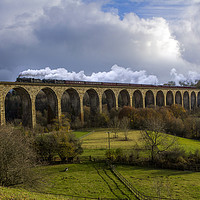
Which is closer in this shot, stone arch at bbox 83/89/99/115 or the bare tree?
the bare tree

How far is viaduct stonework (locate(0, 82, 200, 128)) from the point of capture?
2519cm

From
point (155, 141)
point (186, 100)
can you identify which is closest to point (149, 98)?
point (186, 100)

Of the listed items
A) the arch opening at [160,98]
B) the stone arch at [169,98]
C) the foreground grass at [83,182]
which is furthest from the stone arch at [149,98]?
the foreground grass at [83,182]

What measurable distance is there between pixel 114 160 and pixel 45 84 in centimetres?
1464

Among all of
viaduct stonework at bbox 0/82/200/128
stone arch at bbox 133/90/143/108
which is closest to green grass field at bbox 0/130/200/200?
viaduct stonework at bbox 0/82/200/128

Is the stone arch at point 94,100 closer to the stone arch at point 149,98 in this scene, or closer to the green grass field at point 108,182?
the stone arch at point 149,98

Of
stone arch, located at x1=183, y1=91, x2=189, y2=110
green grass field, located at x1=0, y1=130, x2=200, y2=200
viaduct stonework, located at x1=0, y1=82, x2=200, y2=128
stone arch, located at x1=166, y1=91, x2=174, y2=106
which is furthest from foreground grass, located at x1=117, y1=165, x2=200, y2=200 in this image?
stone arch, located at x1=183, y1=91, x2=189, y2=110

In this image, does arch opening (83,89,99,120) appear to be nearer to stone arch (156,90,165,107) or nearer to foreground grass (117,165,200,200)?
foreground grass (117,165,200,200)

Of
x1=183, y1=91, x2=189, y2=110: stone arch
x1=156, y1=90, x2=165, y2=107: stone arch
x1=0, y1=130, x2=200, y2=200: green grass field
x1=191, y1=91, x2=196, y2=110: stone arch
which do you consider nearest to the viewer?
x1=0, y1=130, x2=200, y2=200: green grass field

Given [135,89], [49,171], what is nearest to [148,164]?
[49,171]

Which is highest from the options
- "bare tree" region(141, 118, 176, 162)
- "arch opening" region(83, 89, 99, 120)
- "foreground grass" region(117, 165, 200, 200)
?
"arch opening" region(83, 89, 99, 120)

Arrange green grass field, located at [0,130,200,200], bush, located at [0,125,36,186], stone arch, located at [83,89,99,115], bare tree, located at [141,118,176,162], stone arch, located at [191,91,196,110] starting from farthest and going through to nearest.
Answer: stone arch, located at [191,91,196,110] → stone arch, located at [83,89,99,115] → bare tree, located at [141,118,176,162] → green grass field, located at [0,130,200,200] → bush, located at [0,125,36,186]

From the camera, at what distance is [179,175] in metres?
15.4

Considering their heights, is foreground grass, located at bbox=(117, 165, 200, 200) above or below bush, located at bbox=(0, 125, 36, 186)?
below
